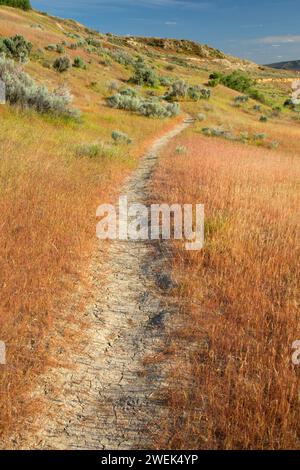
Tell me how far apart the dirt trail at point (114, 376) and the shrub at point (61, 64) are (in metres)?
27.1

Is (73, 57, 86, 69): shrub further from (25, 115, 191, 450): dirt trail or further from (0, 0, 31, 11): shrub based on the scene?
(0, 0, 31, 11): shrub

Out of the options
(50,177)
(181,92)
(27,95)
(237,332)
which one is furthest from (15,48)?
(237,332)

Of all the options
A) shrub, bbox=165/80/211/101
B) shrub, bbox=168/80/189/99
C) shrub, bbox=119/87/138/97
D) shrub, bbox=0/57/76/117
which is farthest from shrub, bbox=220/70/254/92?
shrub, bbox=0/57/76/117

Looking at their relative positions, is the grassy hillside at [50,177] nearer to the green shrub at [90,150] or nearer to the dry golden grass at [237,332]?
the green shrub at [90,150]

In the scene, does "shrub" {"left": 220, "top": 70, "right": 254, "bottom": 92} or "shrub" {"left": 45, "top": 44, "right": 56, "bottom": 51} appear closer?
"shrub" {"left": 45, "top": 44, "right": 56, "bottom": 51}

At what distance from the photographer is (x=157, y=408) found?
12.4ft

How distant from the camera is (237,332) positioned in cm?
471

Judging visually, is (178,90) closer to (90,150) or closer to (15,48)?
(15,48)

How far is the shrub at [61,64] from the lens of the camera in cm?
2956

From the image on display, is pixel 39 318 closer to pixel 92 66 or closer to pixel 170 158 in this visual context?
pixel 170 158

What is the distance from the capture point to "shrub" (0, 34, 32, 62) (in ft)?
88.1

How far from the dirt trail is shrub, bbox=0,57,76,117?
41.8ft

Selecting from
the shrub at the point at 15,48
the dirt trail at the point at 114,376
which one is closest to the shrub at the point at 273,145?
the shrub at the point at 15,48

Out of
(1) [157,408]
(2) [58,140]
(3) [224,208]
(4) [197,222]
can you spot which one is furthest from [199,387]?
(2) [58,140]
